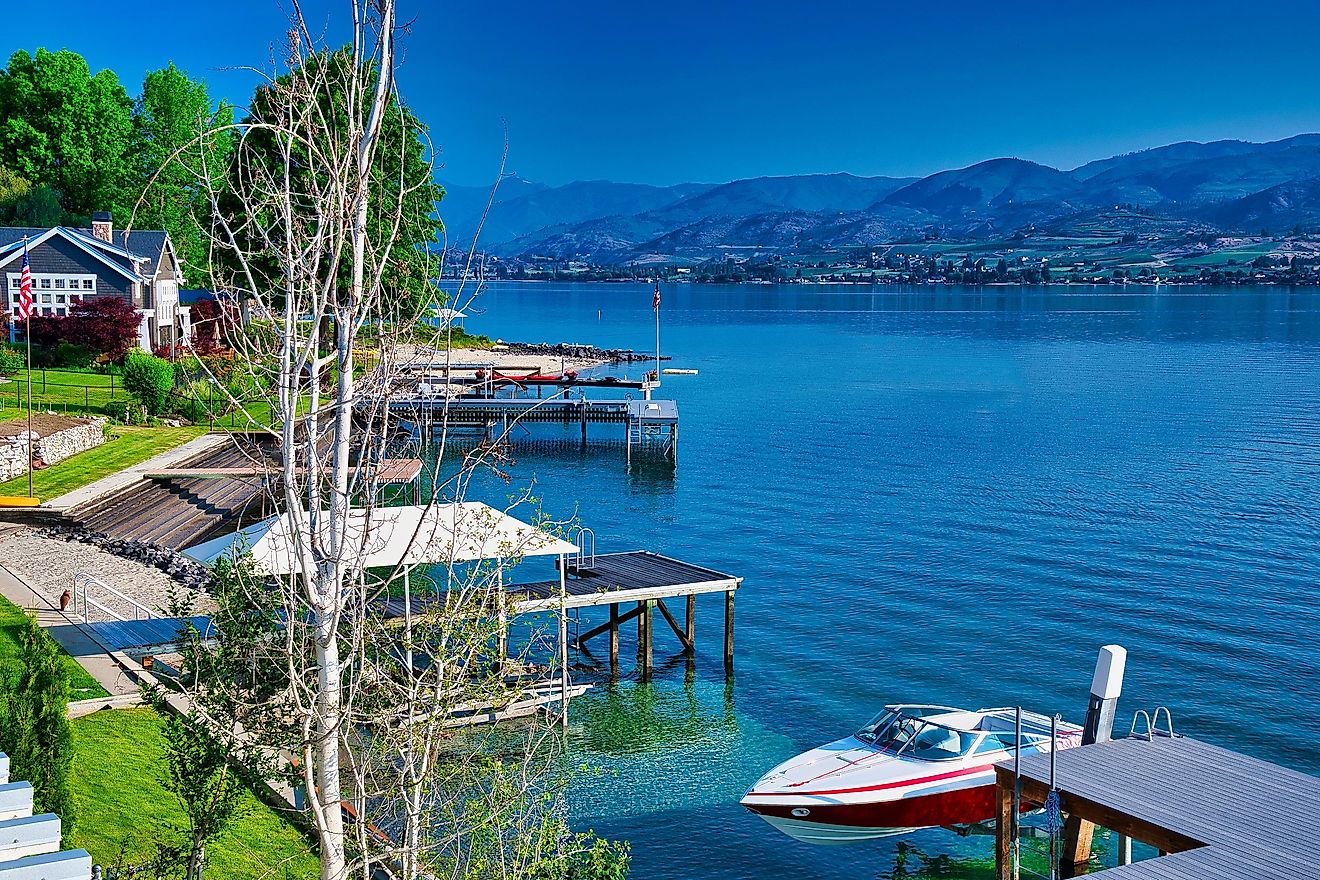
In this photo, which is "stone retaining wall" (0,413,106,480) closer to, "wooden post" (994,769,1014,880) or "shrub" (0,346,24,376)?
"shrub" (0,346,24,376)

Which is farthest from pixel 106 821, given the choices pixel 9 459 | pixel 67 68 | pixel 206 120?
pixel 67 68

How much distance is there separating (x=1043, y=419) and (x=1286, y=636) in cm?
4431

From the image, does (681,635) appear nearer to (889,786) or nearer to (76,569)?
(889,786)

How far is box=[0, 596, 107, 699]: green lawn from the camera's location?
22.7 meters

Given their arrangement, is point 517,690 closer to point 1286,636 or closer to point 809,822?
point 809,822

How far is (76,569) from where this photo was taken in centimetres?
3344

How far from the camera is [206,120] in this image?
1005 cm

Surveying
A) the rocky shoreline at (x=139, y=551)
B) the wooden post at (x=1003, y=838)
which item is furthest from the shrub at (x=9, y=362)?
the wooden post at (x=1003, y=838)

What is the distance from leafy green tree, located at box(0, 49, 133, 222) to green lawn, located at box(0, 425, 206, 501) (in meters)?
45.1

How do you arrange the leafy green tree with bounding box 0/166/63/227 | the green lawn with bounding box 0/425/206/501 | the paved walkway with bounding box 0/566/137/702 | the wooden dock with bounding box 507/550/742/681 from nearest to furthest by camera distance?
the paved walkway with bounding box 0/566/137/702
the wooden dock with bounding box 507/550/742/681
the green lawn with bounding box 0/425/206/501
the leafy green tree with bounding box 0/166/63/227

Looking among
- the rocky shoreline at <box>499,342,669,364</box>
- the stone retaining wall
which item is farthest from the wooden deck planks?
the rocky shoreline at <box>499,342,669,364</box>

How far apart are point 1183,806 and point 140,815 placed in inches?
573

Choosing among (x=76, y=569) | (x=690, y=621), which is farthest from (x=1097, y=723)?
(x=76, y=569)

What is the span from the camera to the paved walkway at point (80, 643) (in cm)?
2369
